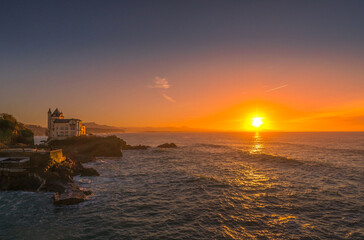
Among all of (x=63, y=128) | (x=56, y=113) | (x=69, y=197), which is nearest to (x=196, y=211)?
(x=69, y=197)

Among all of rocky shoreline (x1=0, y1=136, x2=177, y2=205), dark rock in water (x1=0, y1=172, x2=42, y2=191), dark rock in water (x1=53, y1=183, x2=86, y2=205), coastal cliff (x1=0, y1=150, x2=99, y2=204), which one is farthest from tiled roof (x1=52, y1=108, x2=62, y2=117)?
dark rock in water (x1=53, y1=183, x2=86, y2=205)

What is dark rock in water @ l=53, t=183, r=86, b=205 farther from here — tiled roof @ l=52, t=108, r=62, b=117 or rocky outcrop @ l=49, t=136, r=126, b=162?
tiled roof @ l=52, t=108, r=62, b=117

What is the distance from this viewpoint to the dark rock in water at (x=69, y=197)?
76.0 ft

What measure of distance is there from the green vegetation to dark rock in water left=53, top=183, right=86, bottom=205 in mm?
47420

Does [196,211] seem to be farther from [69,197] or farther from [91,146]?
[91,146]

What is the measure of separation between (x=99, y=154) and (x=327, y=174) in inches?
2719

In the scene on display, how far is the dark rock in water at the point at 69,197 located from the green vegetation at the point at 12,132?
47.4 metres

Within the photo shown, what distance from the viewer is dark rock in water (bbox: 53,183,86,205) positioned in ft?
76.0

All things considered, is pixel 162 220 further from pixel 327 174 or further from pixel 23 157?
pixel 327 174

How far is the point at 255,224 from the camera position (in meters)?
18.8

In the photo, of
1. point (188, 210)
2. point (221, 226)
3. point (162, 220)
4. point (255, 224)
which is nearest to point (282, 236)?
point (255, 224)

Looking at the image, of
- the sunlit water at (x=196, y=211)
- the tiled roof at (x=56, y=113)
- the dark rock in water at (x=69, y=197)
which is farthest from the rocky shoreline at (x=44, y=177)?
the tiled roof at (x=56, y=113)

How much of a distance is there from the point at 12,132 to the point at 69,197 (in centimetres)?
5513

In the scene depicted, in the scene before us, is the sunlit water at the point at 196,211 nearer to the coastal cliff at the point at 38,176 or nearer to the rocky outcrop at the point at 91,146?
the coastal cliff at the point at 38,176
